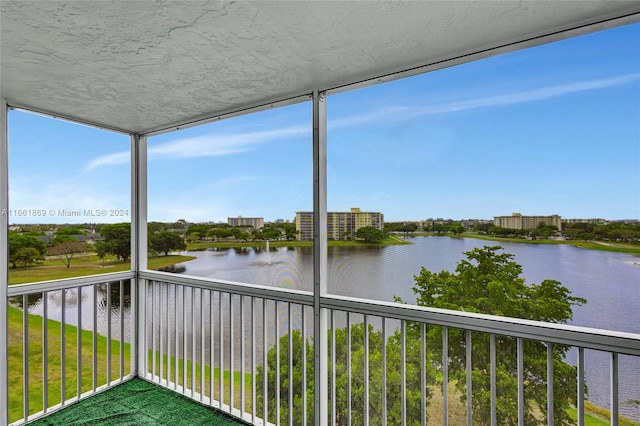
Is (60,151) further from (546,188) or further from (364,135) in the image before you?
(546,188)

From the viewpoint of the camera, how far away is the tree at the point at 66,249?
278cm

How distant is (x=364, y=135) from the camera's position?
219cm

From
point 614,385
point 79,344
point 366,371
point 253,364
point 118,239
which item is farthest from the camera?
point 118,239

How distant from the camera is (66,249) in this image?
2.84 metres

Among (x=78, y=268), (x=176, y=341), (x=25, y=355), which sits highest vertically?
(x=78, y=268)

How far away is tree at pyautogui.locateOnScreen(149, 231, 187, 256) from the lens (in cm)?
323

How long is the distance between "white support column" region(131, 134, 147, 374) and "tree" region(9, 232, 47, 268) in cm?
78

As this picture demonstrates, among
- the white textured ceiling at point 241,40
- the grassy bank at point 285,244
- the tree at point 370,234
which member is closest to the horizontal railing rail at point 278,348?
the grassy bank at point 285,244

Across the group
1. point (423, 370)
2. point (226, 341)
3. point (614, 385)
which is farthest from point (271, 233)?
point (614, 385)

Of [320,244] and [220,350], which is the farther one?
[220,350]

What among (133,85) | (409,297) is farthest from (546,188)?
(133,85)

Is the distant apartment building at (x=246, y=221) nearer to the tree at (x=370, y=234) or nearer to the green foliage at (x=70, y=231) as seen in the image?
the tree at (x=370, y=234)

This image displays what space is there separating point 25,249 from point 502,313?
346cm

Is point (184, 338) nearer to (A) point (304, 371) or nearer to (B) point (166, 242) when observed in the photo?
(B) point (166, 242)
